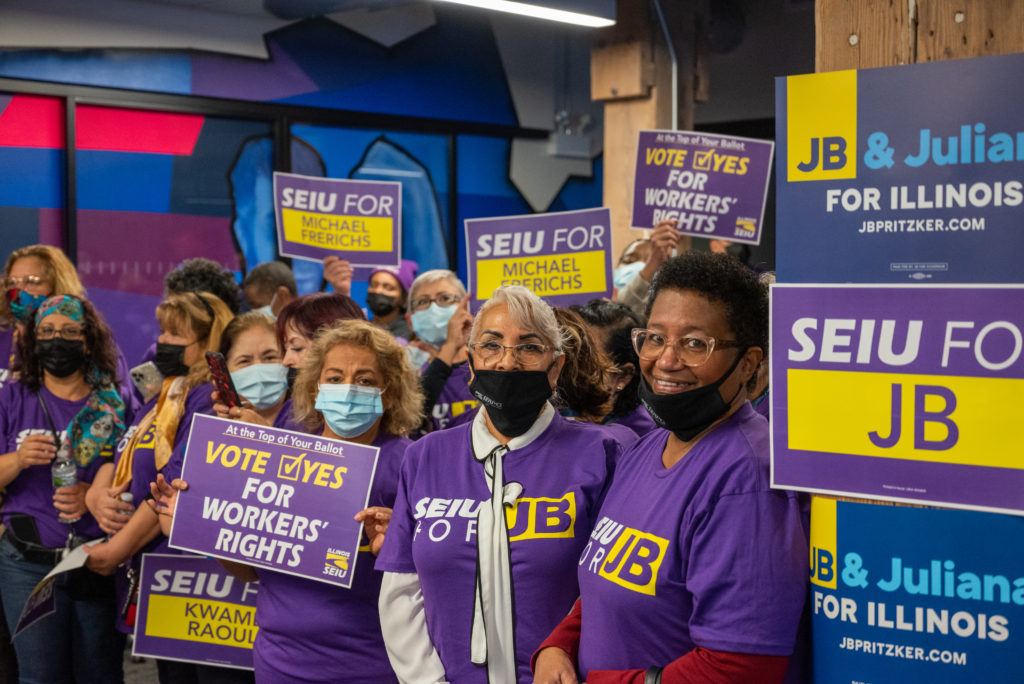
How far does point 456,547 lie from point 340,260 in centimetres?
320

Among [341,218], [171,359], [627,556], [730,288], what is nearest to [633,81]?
[341,218]

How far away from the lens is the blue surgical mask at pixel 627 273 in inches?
215

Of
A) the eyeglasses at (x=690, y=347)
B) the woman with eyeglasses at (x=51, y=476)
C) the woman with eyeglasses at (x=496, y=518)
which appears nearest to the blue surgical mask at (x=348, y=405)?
the woman with eyeglasses at (x=496, y=518)

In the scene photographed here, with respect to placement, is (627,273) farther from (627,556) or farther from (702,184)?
(627,556)

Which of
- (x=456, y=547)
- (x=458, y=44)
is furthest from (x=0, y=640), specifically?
(x=458, y=44)

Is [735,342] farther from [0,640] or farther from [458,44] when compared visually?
[458,44]

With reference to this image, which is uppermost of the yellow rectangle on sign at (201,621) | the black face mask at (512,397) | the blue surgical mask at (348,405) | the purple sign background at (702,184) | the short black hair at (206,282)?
the purple sign background at (702,184)

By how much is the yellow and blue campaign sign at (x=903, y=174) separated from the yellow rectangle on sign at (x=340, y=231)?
12.0 feet

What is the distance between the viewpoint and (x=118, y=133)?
701cm

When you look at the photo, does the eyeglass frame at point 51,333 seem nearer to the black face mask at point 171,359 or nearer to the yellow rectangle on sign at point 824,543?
the black face mask at point 171,359

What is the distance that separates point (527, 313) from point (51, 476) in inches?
84.5

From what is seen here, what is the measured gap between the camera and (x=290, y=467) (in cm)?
282

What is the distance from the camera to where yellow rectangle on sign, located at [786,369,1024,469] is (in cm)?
156

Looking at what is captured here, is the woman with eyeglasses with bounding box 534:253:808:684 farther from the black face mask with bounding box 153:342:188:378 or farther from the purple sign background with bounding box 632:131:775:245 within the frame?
the purple sign background with bounding box 632:131:775:245
